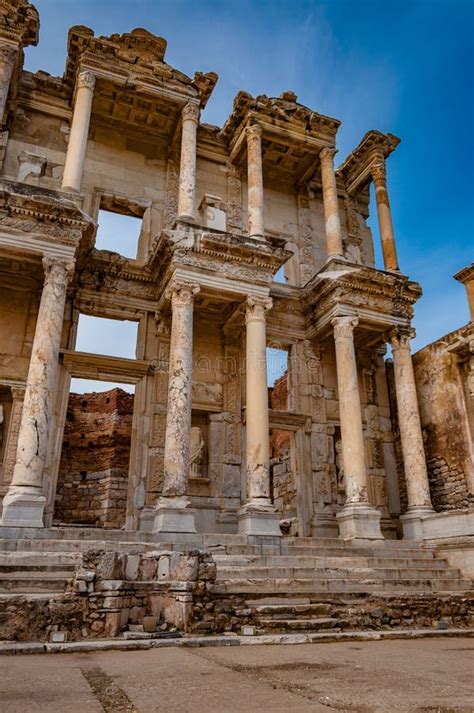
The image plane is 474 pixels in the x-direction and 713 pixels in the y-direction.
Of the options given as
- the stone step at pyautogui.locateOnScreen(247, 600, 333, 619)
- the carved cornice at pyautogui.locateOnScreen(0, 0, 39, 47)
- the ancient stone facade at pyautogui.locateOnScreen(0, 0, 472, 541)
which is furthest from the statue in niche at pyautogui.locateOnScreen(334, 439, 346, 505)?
the carved cornice at pyautogui.locateOnScreen(0, 0, 39, 47)

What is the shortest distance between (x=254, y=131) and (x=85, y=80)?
514 centimetres

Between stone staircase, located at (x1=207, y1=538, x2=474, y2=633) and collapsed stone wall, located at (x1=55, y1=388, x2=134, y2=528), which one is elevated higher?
collapsed stone wall, located at (x1=55, y1=388, x2=134, y2=528)

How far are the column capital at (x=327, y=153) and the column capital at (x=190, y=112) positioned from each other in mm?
4364

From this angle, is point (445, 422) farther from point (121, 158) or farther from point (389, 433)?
point (121, 158)

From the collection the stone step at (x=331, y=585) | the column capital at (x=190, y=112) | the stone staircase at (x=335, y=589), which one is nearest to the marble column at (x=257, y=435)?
the stone staircase at (x=335, y=589)

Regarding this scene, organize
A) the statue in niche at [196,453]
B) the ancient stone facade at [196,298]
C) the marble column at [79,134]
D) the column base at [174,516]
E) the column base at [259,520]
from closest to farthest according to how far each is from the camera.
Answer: the column base at [174,516] < the column base at [259,520] < the ancient stone facade at [196,298] < the marble column at [79,134] < the statue in niche at [196,453]

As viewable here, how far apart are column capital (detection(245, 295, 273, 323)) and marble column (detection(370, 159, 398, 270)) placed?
500cm

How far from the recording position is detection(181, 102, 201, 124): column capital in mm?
15930

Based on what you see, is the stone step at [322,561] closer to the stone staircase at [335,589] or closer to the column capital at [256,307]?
the stone staircase at [335,589]

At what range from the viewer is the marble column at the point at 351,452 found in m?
12.8

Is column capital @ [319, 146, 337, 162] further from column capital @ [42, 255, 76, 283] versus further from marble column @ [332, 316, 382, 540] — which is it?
column capital @ [42, 255, 76, 283]

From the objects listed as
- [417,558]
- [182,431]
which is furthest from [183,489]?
[417,558]

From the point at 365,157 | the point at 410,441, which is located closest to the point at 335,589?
the point at 410,441

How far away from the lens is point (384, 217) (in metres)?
17.9
